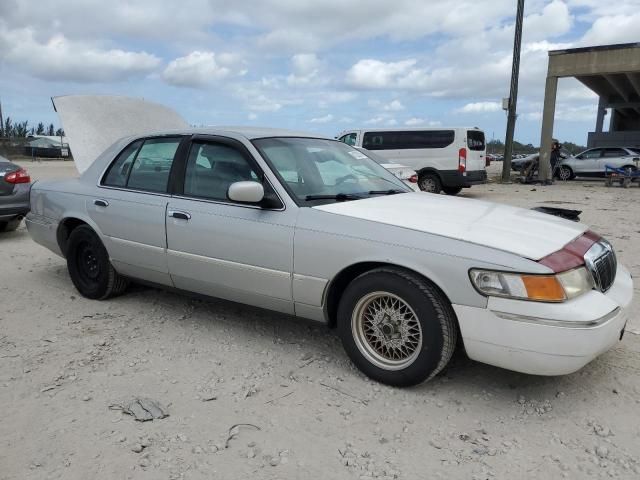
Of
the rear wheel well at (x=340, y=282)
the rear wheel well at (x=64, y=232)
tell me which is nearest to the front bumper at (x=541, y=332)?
the rear wheel well at (x=340, y=282)

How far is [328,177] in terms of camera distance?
3.86 metres

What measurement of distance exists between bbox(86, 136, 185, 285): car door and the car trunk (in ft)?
36.2

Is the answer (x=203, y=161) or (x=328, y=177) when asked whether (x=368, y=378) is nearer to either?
(x=328, y=177)

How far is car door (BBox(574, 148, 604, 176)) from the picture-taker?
71.5 feet

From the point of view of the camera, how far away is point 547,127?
20.4 m

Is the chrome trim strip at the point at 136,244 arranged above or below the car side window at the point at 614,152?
below

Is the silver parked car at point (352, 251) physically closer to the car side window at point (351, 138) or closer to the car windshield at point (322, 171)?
the car windshield at point (322, 171)

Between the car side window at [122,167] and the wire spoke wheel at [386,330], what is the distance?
2.45 m

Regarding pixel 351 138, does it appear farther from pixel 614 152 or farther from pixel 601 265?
pixel 614 152

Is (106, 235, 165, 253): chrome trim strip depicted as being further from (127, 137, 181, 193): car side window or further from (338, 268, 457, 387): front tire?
(338, 268, 457, 387): front tire

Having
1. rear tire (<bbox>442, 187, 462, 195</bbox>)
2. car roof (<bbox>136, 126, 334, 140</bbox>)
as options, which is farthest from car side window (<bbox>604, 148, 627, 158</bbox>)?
car roof (<bbox>136, 126, 334, 140</bbox>)

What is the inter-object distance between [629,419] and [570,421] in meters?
0.31

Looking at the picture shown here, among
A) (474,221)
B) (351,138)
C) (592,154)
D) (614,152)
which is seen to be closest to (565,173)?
(592,154)

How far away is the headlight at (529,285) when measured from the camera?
2707 mm
